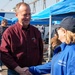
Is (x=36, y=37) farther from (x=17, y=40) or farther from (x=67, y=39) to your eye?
(x=67, y=39)

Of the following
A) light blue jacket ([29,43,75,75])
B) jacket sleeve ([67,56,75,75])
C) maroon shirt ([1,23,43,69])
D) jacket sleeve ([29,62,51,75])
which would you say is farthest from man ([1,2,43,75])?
jacket sleeve ([67,56,75,75])

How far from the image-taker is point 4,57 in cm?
390

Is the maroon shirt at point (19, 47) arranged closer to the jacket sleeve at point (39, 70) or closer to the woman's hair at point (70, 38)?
the jacket sleeve at point (39, 70)

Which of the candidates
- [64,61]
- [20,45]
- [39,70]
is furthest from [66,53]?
[20,45]

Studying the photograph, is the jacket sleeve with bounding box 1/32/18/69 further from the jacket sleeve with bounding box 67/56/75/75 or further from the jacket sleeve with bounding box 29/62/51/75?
the jacket sleeve with bounding box 67/56/75/75

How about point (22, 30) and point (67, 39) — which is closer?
point (67, 39)

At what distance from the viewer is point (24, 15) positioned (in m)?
3.93

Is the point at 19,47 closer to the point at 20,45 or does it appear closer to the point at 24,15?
the point at 20,45

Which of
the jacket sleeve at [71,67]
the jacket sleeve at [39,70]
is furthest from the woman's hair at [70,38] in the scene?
the jacket sleeve at [39,70]

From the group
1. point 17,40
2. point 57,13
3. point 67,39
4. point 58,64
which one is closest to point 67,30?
point 67,39

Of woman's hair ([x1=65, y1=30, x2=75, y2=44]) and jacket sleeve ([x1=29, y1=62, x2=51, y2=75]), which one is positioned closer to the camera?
woman's hair ([x1=65, y1=30, x2=75, y2=44])

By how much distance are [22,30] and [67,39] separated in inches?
43.0

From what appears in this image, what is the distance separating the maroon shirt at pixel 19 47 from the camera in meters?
3.88

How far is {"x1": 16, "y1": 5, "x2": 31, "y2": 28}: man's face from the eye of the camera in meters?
3.93
